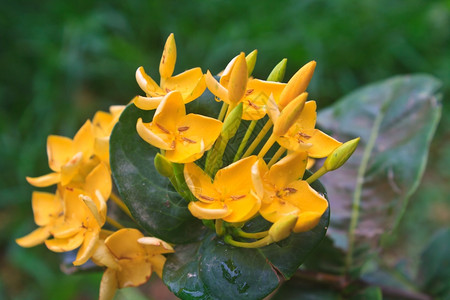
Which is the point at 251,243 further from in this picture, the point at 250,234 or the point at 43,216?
the point at 43,216

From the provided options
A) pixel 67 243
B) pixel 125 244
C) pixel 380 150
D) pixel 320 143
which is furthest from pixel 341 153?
pixel 380 150

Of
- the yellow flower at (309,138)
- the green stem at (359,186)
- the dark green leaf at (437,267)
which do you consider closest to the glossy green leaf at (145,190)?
the yellow flower at (309,138)

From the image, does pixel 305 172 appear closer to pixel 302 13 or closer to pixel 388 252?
pixel 388 252

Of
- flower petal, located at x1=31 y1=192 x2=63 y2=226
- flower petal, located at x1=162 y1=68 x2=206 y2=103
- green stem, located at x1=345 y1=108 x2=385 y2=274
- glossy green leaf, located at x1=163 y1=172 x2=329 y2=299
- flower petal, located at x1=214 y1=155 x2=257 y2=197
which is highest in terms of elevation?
flower petal, located at x1=162 y1=68 x2=206 y2=103

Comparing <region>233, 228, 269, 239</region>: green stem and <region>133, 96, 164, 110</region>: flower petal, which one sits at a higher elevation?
<region>133, 96, 164, 110</region>: flower petal

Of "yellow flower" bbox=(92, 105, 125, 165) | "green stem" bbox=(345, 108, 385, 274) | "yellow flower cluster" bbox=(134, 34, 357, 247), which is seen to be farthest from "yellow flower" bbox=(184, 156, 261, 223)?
"green stem" bbox=(345, 108, 385, 274)

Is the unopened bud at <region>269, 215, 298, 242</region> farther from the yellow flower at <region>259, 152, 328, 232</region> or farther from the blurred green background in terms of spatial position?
the blurred green background
